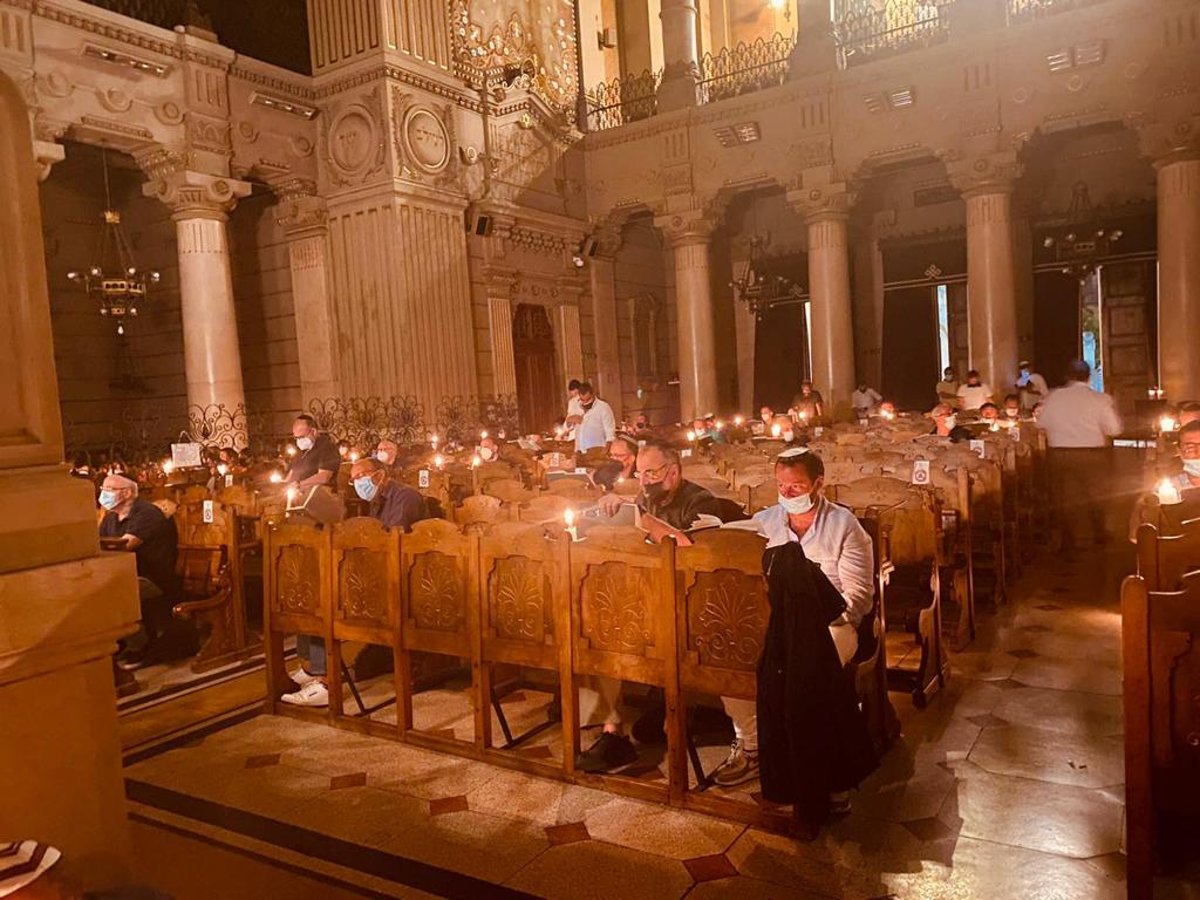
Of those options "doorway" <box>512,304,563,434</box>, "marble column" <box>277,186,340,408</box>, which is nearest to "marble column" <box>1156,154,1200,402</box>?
"doorway" <box>512,304,563,434</box>

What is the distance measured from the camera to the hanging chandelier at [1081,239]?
15438 millimetres

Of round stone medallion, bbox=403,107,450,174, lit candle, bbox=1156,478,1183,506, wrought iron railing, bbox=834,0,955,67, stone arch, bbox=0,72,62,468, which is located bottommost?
lit candle, bbox=1156,478,1183,506

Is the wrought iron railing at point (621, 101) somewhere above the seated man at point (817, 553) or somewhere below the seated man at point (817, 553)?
above

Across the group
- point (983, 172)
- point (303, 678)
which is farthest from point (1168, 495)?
point (983, 172)

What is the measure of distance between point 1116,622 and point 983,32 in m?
11.5

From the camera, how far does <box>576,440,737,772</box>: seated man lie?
12.8 ft

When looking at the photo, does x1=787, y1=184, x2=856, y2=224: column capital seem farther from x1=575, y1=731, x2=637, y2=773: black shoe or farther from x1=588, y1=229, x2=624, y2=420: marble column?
x1=575, y1=731, x2=637, y2=773: black shoe

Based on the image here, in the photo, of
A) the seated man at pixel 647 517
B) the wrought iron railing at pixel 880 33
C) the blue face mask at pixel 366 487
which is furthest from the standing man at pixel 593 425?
the wrought iron railing at pixel 880 33

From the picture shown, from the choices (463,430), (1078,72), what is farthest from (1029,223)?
(463,430)

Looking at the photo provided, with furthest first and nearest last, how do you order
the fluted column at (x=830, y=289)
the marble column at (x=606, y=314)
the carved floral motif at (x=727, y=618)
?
1. the marble column at (x=606, y=314)
2. the fluted column at (x=830, y=289)
3. the carved floral motif at (x=727, y=618)

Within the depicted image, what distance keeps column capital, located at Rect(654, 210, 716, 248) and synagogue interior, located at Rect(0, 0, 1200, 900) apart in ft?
0.43

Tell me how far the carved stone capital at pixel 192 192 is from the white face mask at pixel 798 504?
37.3ft

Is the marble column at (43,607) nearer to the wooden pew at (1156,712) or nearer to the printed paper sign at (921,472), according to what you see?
the wooden pew at (1156,712)

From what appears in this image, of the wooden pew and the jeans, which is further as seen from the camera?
the jeans
